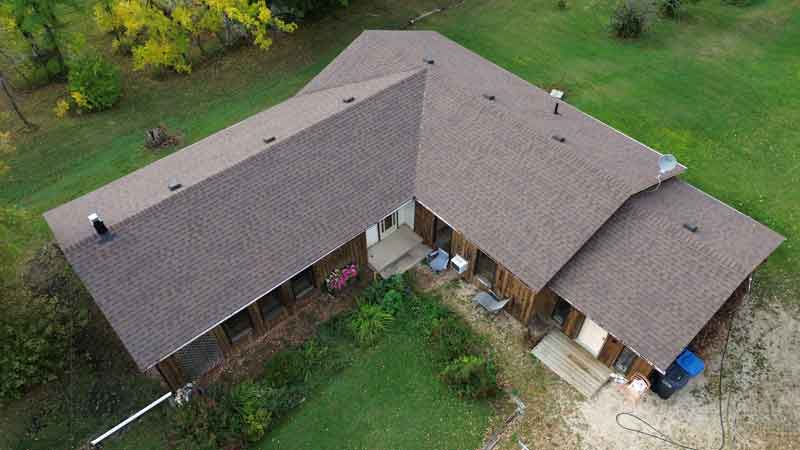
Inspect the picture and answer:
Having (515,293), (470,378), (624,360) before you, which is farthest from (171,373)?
(624,360)

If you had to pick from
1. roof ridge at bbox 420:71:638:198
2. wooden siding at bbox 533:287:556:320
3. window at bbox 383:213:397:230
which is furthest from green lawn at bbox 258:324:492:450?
roof ridge at bbox 420:71:638:198

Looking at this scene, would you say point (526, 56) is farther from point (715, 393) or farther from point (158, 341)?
point (158, 341)

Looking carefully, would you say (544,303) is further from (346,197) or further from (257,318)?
(257,318)

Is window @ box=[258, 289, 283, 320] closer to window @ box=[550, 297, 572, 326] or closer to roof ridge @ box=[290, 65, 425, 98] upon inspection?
window @ box=[550, 297, 572, 326]

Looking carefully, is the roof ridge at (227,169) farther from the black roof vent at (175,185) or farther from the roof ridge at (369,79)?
the black roof vent at (175,185)

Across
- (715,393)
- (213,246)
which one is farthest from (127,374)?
(715,393)

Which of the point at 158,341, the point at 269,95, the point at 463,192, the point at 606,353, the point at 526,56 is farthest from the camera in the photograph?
the point at 526,56

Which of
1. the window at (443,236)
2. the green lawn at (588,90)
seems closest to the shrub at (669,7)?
the green lawn at (588,90)
